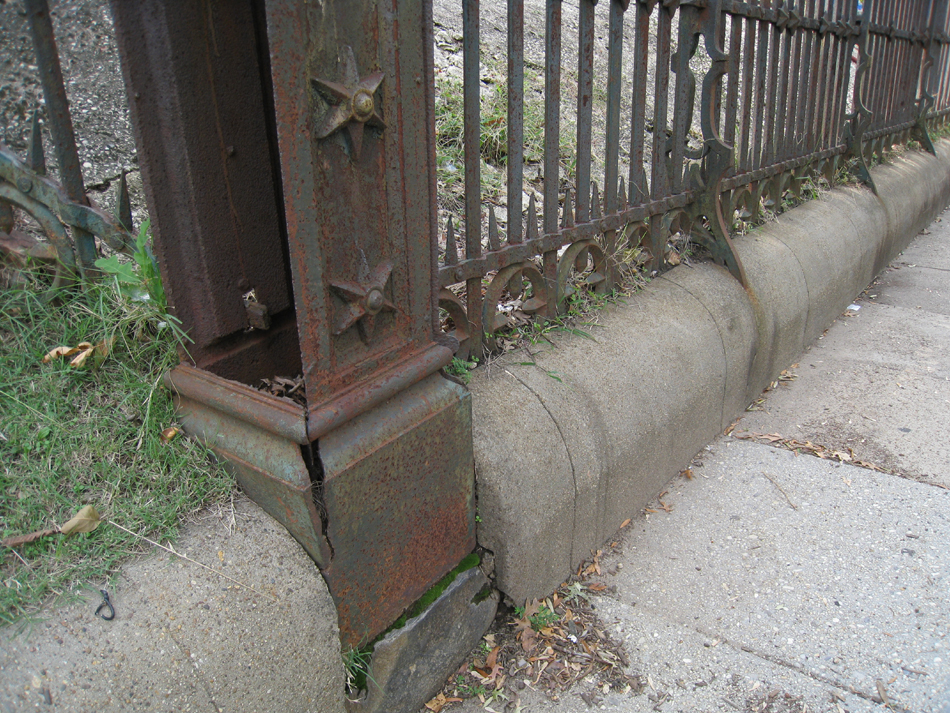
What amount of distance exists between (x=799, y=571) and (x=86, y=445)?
2.19 metres

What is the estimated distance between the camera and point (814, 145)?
4.77 m

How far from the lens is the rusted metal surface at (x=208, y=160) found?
1.48m

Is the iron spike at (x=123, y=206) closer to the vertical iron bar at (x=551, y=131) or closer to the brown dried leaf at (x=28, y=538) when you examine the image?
the brown dried leaf at (x=28, y=538)

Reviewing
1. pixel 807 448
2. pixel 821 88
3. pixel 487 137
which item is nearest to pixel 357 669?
pixel 807 448

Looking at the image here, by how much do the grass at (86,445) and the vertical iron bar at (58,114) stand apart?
0.11 meters

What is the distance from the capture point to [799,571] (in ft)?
7.82

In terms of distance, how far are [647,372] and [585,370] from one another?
0.33 m

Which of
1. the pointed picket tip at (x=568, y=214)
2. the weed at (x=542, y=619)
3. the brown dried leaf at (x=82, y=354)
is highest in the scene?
Result: the pointed picket tip at (x=568, y=214)

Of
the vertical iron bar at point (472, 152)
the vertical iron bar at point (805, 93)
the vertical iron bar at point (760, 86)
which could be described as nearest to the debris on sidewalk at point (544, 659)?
the vertical iron bar at point (472, 152)

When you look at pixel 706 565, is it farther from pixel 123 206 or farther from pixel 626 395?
pixel 123 206

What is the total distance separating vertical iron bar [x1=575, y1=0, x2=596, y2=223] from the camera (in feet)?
7.86

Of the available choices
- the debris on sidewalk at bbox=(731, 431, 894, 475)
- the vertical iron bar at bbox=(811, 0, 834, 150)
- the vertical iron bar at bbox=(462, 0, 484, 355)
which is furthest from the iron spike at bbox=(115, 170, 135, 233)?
the vertical iron bar at bbox=(811, 0, 834, 150)

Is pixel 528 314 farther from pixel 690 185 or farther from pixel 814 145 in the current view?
pixel 814 145

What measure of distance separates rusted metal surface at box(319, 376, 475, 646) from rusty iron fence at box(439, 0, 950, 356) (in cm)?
46
